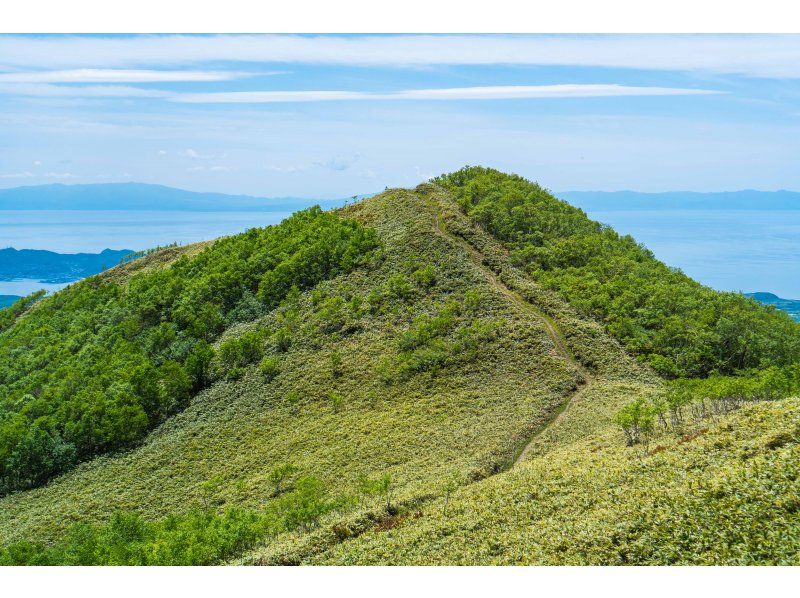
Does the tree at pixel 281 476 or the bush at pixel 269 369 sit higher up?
the bush at pixel 269 369

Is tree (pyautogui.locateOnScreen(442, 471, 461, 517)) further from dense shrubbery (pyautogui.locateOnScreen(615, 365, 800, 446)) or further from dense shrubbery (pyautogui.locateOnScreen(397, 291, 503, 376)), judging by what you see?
dense shrubbery (pyautogui.locateOnScreen(397, 291, 503, 376))

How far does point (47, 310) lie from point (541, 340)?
78390mm

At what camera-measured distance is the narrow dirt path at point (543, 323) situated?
147 feet

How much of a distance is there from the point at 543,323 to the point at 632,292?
9.64m

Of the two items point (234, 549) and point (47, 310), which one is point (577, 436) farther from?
point (47, 310)

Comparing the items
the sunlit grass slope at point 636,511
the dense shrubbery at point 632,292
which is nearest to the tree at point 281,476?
the sunlit grass slope at point 636,511

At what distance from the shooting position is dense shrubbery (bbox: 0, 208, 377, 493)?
61.0 m

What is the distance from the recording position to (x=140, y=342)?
253 feet

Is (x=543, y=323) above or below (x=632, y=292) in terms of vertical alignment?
below

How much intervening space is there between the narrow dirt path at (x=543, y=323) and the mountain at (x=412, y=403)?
274 mm

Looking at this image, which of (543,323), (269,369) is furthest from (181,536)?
(543,323)

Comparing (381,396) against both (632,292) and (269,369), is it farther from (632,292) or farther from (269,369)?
(632,292)

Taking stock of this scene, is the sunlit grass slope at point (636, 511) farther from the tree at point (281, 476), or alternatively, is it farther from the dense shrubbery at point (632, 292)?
the dense shrubbery at point (632, 292)

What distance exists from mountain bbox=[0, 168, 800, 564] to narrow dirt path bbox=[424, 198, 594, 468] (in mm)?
274
